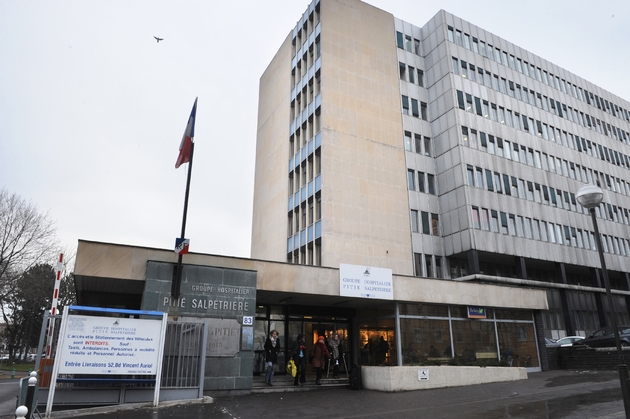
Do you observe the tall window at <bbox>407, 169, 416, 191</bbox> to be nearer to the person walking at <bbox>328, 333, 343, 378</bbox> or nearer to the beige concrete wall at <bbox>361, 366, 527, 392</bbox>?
the beige concrete wall at <bbox>361, 366, 527, 392</bbox>

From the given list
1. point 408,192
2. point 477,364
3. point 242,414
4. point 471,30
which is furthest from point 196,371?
point 471,30

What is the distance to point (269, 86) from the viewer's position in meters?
46.7

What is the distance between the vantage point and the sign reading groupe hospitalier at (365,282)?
59.9ft

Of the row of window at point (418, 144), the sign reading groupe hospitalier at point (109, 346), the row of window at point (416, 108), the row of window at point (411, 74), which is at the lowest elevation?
the sign reading groupe hospitalier at point (109, 346)

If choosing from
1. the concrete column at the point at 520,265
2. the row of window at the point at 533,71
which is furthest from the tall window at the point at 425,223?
the row of window at the point at 533,71

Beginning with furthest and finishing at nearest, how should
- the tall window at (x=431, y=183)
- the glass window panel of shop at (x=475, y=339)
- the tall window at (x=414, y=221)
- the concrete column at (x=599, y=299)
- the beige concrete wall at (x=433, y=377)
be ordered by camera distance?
the concrete column at (x=599, y=299) < the tall window at (x=431, y=183) < the tall window at (x=414, y=221) < the glass window panel of shop at (x=475, y=339) < the beige concrete wall at (x=433, y=377)

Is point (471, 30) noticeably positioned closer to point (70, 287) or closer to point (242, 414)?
point (242, 414)

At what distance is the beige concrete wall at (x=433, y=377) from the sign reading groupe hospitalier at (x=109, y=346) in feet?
26.5

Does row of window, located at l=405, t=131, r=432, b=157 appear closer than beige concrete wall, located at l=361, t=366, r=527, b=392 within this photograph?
No

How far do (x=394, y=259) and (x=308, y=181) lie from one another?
889 centimetres

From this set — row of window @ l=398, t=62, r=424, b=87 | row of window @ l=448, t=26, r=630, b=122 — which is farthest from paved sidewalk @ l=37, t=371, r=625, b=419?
row of window @ l=448, t=26, r=630, b=122

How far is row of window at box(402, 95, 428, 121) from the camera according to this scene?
3875cm

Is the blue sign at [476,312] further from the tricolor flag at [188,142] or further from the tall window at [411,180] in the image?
the tall window at [411,180]

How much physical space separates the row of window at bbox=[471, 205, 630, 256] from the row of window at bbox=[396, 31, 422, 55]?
17.0 m
